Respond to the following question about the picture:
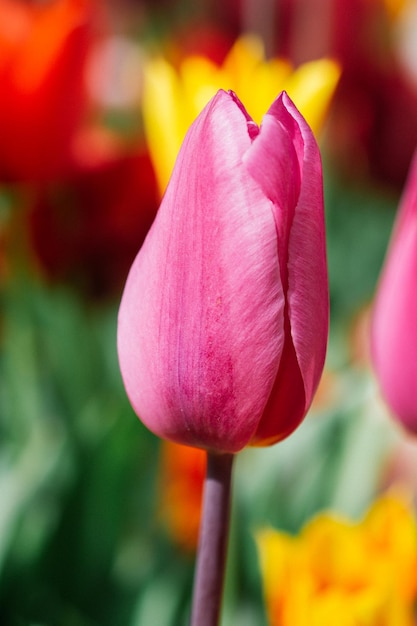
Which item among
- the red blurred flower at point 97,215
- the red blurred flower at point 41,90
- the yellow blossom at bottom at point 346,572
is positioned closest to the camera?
the yellow blossom at bottom at point 346,572

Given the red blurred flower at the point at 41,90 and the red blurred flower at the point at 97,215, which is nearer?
the red blurred flower at the point at 41,90

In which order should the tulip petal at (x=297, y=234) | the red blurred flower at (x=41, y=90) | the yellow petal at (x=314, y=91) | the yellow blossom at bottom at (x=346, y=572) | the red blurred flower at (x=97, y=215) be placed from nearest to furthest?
the tulip petal at (x=297, y=234)
the yellow blossom at bottom at (x=346, y=572)
the yellow petal at (x=314, y=91)
the red blurred flower at (x=41, y=90)
the red blurred flower at (x=97, y=215)

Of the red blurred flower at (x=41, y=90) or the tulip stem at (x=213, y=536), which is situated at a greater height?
the red blurred flower at (x=41, y=90)

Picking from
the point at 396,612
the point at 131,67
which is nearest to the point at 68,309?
the point at 396,612

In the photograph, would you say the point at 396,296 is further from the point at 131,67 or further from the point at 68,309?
the point at 131,67

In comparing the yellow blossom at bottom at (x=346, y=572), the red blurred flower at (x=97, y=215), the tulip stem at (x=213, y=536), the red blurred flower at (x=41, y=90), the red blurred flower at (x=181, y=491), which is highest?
the red blurred flower at (x=41, y=90)

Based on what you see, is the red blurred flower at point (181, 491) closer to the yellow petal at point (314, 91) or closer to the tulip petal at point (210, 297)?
the yellow petal at point (314, 91)

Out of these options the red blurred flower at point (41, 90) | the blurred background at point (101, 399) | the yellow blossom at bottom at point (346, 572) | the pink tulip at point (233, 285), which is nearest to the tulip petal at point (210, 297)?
the pink tulip at point (233, 285)

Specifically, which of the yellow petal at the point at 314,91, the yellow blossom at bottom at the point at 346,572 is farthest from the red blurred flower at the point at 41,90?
the yellow blossom at bottom at the point at 346,572
